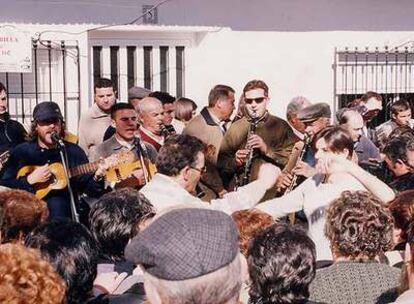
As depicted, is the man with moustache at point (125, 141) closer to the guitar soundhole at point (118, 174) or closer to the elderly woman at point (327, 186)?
the guitar soundhole at point (118, 174)

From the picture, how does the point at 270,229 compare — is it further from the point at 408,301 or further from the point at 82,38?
the point at 82,38

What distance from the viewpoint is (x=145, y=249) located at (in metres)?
2.45

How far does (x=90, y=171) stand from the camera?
695cm

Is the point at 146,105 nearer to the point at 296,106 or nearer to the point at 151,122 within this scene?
the point at 151,122

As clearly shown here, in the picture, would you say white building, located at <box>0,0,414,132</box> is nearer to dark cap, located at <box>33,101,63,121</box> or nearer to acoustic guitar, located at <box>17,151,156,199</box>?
dark cap, located at <box>33,101,63,121</box>

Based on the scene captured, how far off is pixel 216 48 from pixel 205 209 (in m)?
8.36

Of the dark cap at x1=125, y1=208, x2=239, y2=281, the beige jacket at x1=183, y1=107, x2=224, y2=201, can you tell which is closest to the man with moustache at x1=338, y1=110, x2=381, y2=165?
the beige jacket at x1=183, y1=107, x2=224, y2=201

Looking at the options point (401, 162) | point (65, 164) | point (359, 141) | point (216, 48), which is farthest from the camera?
point (216, 48)

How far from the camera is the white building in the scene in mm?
9719

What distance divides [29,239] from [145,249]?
4.77 ft

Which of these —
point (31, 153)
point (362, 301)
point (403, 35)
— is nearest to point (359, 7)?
point (403, 35)

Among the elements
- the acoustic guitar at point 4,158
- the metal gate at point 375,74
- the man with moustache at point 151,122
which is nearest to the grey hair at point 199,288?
the acoustic guitar at point 4,158

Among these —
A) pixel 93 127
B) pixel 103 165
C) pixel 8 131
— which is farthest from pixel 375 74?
pixel 103 165

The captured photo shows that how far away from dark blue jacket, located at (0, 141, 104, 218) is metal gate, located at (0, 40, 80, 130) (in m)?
2.62
